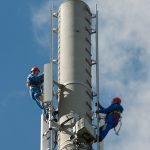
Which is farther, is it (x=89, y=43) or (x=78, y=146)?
(x=89, y=43)

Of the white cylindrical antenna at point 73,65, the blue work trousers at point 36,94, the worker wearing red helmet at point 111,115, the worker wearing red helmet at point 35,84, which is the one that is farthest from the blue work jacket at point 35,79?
the worker wearing red helmet at point 111,115

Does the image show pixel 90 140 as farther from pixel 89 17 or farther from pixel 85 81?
pixel 89 17

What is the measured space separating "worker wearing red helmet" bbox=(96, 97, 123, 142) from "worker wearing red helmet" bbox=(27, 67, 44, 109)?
3176 millimetres

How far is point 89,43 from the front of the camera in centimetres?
5884

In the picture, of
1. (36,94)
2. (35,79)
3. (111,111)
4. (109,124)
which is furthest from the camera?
(35,79)

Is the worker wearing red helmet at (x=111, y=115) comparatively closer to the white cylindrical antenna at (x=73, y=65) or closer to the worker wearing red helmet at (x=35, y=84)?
the white cylindrical antenna at (x=73, y=65)

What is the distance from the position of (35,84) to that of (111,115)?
412cm

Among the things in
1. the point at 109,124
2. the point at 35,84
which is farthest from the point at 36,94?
the point at 109,124

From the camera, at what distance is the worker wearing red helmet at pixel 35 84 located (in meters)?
58.7

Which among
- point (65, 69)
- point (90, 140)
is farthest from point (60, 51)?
point (90, 140)

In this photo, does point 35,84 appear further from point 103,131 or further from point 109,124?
point 103,131

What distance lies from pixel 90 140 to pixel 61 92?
2741 mm

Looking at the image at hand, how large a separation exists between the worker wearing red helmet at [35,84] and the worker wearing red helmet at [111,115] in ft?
10.4

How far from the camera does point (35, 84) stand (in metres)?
59.3
